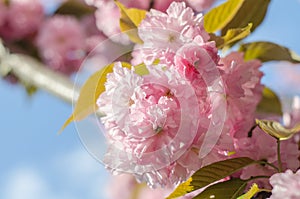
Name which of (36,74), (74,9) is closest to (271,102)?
(36,74)

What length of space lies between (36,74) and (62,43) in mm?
876

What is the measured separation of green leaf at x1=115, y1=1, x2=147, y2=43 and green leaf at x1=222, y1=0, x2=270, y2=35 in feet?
0.56

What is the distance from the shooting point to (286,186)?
789 millimetres

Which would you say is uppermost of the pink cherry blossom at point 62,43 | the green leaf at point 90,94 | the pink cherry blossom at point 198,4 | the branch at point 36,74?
the green leaf at point 90,94

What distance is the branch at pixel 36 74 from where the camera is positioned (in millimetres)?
1874

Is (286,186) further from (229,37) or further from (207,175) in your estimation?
(229,37)

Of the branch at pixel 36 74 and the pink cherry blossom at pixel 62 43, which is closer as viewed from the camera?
the branch at pixel 36 74

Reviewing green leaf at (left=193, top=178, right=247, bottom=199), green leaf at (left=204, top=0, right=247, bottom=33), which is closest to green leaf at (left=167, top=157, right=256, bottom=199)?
A: green leaf at (left=193, top=178, right=247, bottom=199)

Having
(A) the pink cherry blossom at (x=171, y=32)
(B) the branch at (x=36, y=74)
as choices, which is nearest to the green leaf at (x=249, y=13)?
(A) the pink cherry blossom at (x=171, y=32)

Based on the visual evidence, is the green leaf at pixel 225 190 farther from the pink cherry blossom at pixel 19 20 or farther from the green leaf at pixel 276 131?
the pink cherry blossom at pixel 19 20

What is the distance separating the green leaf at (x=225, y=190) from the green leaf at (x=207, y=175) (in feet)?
0.04

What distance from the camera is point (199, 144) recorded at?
911 mm

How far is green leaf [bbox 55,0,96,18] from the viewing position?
2.88m

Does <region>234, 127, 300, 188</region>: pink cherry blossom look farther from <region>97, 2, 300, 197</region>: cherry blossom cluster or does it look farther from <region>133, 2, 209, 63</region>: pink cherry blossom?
<region>133, 2, 209, 63</region>: pink cherry blossom
